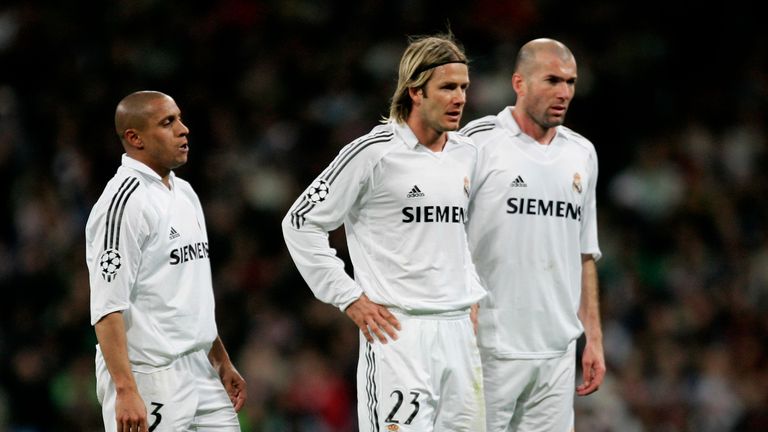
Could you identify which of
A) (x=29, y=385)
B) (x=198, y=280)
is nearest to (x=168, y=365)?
(x=198, y=280)

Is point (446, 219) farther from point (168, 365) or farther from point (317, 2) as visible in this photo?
point (317, 2)

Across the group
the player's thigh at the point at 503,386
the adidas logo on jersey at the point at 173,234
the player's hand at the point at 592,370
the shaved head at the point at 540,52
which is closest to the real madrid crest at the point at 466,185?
the shaved head at the point at 540,52

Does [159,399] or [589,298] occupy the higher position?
[589,298]

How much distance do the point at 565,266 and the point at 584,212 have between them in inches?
15.8

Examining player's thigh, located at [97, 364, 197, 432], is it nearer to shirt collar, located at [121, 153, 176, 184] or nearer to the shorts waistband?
shirt collar, located at [121, 153, 176, 184]

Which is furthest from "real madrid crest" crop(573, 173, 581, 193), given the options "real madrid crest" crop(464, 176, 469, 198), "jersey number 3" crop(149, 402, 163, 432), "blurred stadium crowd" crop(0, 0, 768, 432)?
"blurred stadium crowd" crop(0, 0, 768, 432)

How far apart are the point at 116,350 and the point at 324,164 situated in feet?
22.0

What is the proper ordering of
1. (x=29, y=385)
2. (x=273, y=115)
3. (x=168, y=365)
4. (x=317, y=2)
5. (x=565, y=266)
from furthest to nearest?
(x=317, y=2) < (x=273, y=115) < (x=29, y=385) < (x=565, y=266) < (x=168, y=365)

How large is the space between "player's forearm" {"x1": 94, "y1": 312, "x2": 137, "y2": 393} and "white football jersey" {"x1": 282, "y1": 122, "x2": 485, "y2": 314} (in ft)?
2.99

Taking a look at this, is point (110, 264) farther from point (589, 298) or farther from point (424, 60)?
point (589, 298)

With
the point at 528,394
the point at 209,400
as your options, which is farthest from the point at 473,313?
the point at 209,400

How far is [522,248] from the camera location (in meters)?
6.38

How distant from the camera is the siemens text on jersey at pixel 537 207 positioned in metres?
6.39

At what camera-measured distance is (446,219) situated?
5.88 meters
